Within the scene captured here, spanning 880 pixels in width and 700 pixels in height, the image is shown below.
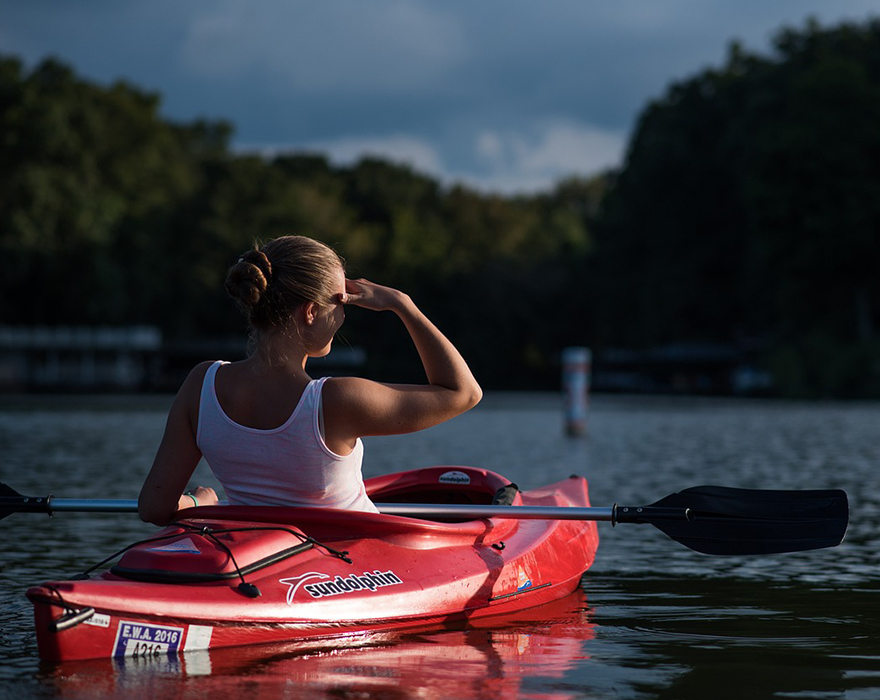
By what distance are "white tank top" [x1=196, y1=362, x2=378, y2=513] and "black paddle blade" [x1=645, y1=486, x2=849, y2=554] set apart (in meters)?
1.68

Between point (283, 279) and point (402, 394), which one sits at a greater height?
point (283, 279)

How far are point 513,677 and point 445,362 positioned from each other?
120cm

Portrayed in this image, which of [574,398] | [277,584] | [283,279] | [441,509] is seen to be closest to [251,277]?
[283,279]

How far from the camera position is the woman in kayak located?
5027 mm

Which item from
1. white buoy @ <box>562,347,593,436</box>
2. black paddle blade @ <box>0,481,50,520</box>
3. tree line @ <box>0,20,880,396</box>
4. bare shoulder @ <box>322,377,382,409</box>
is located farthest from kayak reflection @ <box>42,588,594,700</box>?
tree line @ <box>0,20,880,396</box>

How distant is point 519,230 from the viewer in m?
92.6

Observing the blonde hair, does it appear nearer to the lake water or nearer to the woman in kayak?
the woman in kayak

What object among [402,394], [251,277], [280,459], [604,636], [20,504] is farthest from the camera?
[20,504]

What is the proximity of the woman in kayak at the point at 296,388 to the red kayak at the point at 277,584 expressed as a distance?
1.01ft

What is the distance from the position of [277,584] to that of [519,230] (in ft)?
288

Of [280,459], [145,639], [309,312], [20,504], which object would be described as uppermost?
[309,312]

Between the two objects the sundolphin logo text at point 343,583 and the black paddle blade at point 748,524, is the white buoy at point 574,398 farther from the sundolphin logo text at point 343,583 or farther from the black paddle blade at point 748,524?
the sundolphin logo text at point 343,583

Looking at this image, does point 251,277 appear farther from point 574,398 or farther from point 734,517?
point 574,398

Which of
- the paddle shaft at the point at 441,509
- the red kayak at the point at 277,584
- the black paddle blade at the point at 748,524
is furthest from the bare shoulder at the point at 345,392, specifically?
the black paddle blade at the point at 748,524
